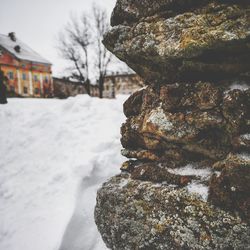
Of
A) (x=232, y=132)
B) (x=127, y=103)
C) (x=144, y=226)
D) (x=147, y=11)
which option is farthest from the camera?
(x=127, y=103)

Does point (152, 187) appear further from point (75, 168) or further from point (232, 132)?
point (75, 168)

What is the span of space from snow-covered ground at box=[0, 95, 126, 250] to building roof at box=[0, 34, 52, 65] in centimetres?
3994

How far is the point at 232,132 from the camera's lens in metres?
2.56

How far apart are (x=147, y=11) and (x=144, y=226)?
284 centimetres

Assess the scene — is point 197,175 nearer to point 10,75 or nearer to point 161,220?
point 161,220

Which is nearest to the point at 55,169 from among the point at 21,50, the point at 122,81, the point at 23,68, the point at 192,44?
the point at 192,44

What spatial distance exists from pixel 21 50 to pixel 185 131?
49.3 m

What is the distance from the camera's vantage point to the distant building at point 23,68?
42500 mm

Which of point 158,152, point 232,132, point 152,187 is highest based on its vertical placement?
point 232,132

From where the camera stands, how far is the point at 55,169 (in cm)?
608

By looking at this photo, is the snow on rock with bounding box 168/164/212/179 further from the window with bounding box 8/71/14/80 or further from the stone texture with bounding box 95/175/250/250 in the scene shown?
the window with bounding box 8/71/14/80

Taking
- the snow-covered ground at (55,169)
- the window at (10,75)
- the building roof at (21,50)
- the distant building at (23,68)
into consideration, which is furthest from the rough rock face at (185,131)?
the building roof at (21,50)

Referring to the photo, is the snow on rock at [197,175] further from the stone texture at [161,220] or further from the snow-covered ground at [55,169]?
the snow-covered ground at [55,169]

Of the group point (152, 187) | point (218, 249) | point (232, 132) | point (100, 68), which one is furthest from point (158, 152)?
point (100, 68)
